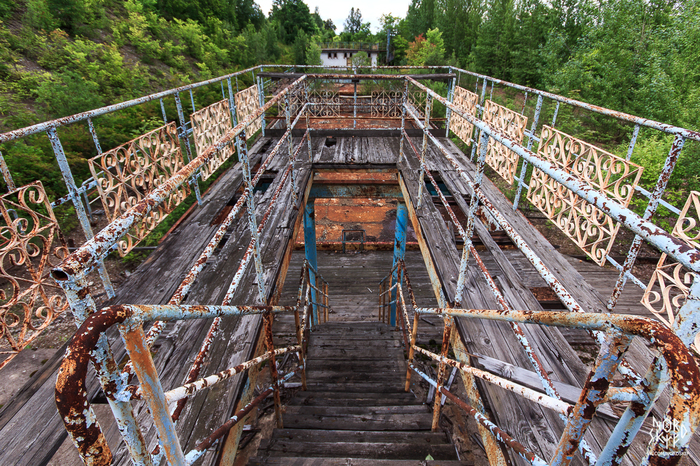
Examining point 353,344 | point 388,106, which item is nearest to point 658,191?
point 353,344

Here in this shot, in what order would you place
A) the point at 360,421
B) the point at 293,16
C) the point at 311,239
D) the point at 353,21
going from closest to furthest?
the point at 360,421, the point at 311,239, the point at 293,16, the point at 353,21

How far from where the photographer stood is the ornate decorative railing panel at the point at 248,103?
6.57 meters

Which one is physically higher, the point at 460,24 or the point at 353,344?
the point at 460,24

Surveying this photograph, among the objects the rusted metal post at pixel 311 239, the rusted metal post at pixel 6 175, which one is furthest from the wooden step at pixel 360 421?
the rusted metal post at pixel 6 175

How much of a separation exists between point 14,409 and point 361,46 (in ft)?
161

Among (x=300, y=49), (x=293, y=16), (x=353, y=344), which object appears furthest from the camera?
(x=293, y=16)

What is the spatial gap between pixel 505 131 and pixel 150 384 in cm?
618

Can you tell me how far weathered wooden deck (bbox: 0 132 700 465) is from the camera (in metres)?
1.81

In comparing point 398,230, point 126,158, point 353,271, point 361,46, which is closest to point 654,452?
point 126,158

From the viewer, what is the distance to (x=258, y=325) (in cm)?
247

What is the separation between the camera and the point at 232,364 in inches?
84.4

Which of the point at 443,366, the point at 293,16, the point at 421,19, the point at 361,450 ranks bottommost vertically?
the point at 361,450

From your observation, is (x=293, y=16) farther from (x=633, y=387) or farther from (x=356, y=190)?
(x=633, y=387)

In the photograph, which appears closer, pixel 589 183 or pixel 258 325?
pixel 258 325
